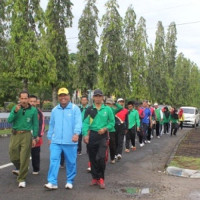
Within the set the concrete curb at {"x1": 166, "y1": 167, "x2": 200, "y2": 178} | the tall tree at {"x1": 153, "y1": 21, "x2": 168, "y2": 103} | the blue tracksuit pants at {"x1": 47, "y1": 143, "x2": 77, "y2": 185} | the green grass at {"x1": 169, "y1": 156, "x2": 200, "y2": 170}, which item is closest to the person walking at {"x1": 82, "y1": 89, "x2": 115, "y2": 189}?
the blue tracksuit pants at {"x1": 47, "y1": 143, "x2": 77, "y2": 185}

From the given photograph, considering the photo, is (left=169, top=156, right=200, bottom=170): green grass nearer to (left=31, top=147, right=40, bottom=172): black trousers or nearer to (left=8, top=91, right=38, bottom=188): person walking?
(left=31, top=147, right=40, bottom=172): black trousers

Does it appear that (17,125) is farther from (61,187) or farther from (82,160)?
(82,160)

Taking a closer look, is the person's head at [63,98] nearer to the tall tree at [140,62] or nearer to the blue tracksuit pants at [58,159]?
the blue tracksuit pants at [58,159]

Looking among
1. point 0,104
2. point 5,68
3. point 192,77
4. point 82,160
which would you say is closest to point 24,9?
point 5,68

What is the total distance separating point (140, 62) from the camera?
42.2 metres

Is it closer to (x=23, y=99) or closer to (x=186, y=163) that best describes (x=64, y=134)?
(x=23, y=99)

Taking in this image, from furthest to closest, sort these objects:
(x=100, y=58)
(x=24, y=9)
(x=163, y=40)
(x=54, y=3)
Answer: (x=163, y=40) < (x=100, y=58) < (x=54, y=3) < (x=24, y=9)

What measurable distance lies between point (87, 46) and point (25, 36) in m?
13.8

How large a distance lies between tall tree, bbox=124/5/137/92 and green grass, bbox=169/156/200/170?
1124 inches

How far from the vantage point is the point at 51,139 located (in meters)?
6.73

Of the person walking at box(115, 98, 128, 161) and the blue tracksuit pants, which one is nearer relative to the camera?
the blue tracksuit pants

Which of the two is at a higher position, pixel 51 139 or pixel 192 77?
pixel 192 77

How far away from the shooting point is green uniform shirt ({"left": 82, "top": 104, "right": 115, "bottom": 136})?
23.7 ft

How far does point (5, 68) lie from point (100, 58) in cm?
1429
